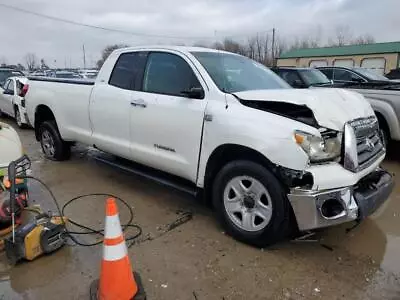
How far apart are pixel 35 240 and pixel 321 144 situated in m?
2.61

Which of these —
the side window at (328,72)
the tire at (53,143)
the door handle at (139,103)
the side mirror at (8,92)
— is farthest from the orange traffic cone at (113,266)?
the side window at (328,72)

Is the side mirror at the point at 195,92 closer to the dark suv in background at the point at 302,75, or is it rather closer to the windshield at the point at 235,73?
the windshield at the point at 235,73

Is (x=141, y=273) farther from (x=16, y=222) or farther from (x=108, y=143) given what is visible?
(x=108, y=143)

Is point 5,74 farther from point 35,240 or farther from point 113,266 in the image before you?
point 113,266

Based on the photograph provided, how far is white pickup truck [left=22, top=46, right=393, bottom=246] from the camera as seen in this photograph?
3.19 meters

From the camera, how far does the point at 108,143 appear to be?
5129 mm

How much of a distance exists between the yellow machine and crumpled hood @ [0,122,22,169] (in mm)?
860

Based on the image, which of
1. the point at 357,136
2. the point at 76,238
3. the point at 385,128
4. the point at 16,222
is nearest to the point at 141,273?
the point at 76,238

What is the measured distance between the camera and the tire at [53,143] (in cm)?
639

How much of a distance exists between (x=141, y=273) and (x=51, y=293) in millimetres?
713

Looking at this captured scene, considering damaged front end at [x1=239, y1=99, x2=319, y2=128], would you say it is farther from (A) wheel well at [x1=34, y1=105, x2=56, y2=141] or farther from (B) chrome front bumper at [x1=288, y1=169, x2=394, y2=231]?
(A) wheel well at [x1=34, y1=105, x2=56, y2=141]

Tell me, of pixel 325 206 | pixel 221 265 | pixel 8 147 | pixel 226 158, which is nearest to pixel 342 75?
pixel 226 158

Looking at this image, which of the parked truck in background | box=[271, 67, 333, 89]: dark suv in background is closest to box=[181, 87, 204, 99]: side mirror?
the parked truck in background

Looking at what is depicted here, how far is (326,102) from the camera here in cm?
Result: 345
